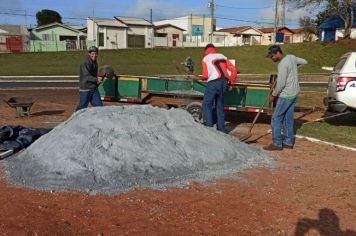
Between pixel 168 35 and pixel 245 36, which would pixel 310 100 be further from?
pixel 245 36

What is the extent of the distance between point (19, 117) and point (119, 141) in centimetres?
574

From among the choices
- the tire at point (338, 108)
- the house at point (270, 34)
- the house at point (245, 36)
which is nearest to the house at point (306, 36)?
the house at point (270, 34)

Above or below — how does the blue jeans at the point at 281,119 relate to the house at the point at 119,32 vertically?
below

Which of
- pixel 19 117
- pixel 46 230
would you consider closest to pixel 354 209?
pixel 46 230

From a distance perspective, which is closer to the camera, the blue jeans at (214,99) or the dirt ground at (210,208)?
the dirt ground at (210,208)

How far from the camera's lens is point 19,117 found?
11273mm

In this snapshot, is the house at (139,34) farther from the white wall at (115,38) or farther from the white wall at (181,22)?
the white wall at (181,22)

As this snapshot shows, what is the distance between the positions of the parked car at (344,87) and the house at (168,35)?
61965 millimetres

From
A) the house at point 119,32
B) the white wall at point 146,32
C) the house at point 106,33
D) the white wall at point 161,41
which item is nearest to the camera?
the house at point 106,33

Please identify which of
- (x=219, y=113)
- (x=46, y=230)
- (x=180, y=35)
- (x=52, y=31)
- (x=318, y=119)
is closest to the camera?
(x=46, y=230)

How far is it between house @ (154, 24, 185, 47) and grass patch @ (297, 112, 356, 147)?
6037 cm

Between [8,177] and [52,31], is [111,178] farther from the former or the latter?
[52,31]

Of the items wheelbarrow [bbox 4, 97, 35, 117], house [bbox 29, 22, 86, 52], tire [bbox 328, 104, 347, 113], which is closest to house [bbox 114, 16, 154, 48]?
house [bbox 29, 22, 86, 52]

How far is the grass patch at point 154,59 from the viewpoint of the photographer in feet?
120
